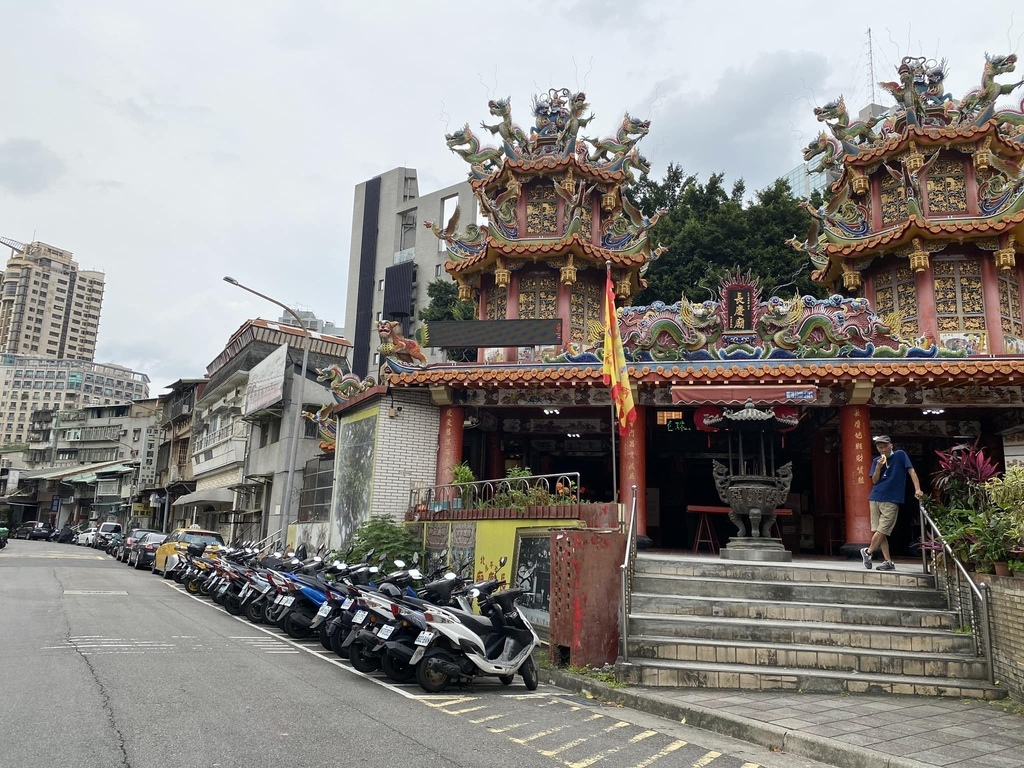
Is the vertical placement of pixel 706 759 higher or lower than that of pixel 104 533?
lower

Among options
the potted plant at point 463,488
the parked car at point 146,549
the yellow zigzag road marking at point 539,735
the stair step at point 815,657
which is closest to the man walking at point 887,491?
the stair step at point 815,657

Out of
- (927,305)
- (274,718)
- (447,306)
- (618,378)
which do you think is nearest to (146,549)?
(447,306)

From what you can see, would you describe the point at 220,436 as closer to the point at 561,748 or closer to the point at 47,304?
the point at 561,748

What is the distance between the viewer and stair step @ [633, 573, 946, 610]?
957 cm

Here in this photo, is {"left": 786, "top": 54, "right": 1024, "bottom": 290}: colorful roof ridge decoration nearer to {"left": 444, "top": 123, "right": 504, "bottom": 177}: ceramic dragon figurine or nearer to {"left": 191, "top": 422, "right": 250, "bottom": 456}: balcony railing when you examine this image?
{"left": 444, "top": 123, "right": 504, "bottom": 177}: ceramic dragon figurine

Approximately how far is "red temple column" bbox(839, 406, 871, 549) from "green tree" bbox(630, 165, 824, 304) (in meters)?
13.5

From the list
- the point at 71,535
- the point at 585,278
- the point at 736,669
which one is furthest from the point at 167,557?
the point at 71,535

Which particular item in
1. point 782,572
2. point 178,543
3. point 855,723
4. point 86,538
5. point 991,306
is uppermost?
point 991,306

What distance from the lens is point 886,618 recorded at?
9.06 metres

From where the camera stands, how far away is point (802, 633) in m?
8.84

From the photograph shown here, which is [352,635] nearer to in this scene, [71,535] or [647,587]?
[647,587]

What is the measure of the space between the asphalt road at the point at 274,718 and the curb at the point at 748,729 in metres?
0.15

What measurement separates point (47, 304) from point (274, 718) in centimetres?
15747

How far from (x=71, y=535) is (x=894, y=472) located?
63.9m
